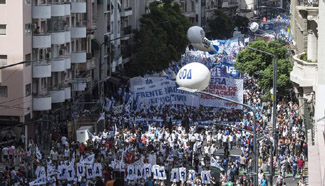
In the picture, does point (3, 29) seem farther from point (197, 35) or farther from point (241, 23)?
point (241, 23)

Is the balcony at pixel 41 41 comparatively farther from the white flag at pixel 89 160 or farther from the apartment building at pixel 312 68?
the white flag at pixel 89 160

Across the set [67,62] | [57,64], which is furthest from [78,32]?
[57,64]

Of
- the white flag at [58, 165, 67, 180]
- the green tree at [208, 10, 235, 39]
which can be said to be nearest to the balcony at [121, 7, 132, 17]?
the white flag at [58, 165, 67, 180]

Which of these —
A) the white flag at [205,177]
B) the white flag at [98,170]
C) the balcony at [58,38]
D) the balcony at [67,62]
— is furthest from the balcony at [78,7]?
the white flag at [205,177]

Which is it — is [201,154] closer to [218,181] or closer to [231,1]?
[218,181]

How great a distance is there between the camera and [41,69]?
61.9 metres

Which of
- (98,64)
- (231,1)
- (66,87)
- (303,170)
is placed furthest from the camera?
(231,1)

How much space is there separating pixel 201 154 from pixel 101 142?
5.01 metres

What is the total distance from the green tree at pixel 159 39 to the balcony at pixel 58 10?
76.0ft

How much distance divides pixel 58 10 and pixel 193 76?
1423 inches

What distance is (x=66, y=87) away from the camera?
217ft

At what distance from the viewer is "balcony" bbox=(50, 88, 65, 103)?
6350 cm

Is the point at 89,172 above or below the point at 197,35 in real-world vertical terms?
below

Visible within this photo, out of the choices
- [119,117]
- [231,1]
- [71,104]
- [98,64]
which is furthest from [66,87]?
[231,1]
